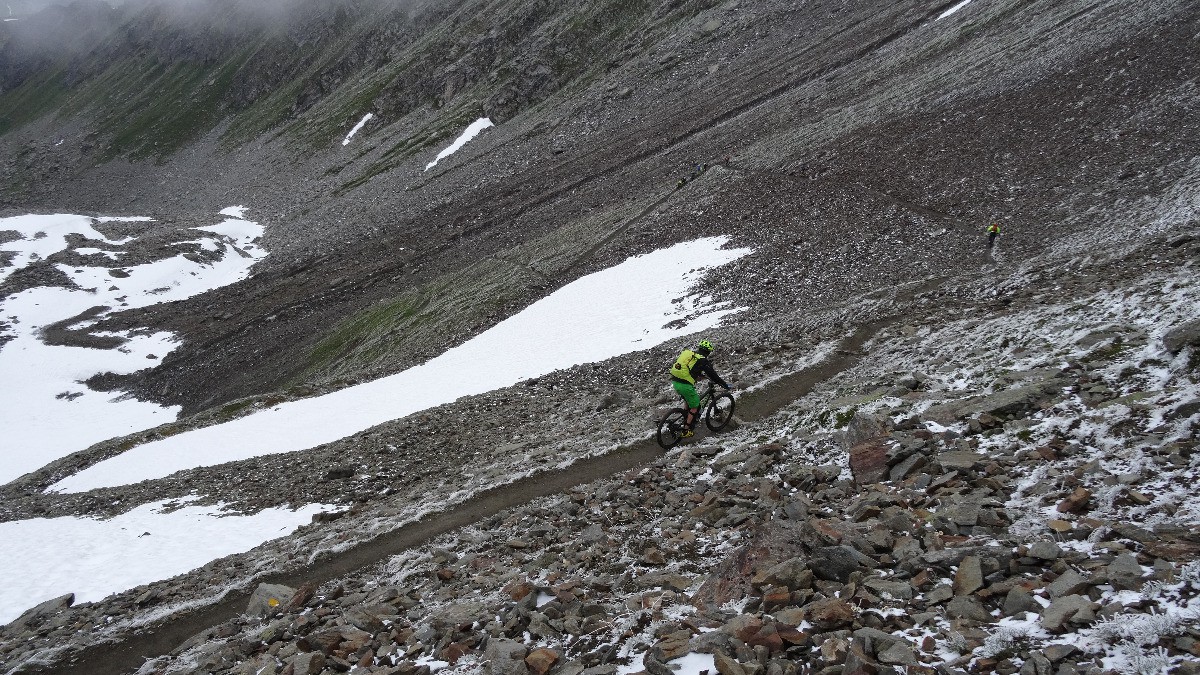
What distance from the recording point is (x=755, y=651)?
6293 mm

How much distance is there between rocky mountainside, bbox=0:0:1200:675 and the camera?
7070mm

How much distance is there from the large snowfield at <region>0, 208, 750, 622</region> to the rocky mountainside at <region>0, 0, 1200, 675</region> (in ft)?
4.02

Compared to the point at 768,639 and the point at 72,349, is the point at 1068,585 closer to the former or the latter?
the point at 768,639

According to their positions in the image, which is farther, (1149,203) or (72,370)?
(72,370)

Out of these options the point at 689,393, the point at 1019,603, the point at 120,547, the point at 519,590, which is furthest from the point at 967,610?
the point at 120,547

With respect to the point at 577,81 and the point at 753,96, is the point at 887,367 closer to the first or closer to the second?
the point at 753,96

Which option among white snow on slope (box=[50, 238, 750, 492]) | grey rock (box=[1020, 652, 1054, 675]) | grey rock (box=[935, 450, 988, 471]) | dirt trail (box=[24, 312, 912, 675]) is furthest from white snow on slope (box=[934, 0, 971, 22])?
grey rock (box=[1020, 652, 1054, 675])

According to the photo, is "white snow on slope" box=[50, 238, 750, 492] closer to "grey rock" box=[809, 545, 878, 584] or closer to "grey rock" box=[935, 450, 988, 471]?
"grey rock" box=[935, 450, 988, 471]

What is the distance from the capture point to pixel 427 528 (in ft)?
49.8

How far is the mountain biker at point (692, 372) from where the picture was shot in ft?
53.1

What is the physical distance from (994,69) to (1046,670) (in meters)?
49.1

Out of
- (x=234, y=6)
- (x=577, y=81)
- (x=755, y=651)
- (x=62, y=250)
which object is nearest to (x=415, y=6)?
(x=577, y=81)

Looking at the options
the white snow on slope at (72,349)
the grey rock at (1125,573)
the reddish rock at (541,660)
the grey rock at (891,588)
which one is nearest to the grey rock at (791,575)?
the grey rock at (891,588)

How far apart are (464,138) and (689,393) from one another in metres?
77.8
